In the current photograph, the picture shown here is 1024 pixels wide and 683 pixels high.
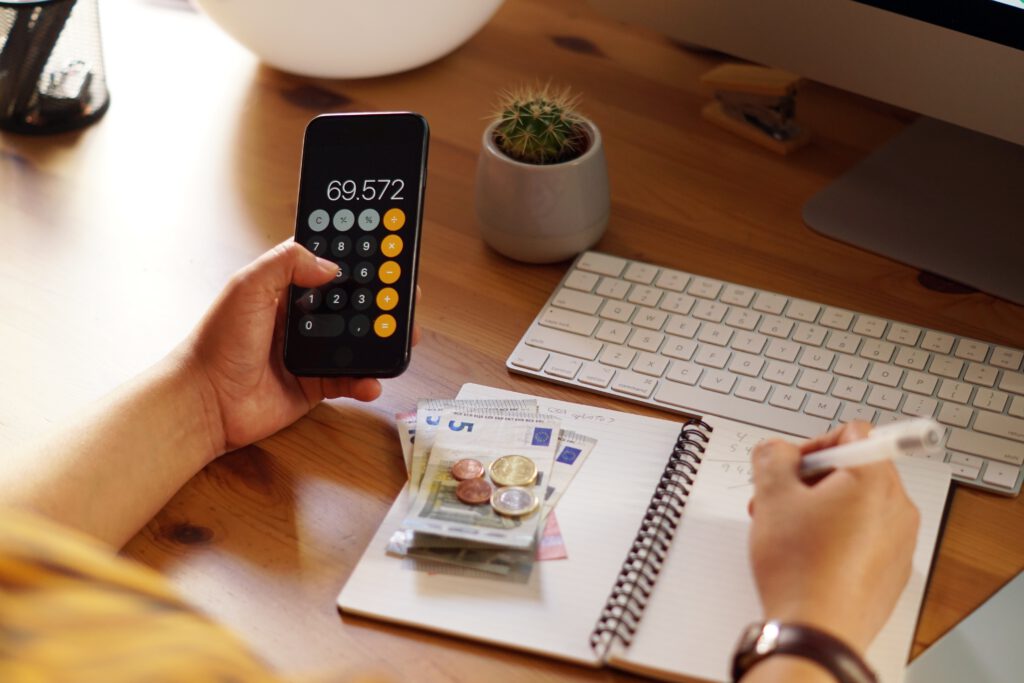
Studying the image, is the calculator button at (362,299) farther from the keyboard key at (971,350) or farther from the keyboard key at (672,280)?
the keyboard key at (971,350)

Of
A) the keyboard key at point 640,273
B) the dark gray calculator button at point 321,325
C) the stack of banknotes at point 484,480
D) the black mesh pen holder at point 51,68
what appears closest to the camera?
the stack of banknotes at point 484,480

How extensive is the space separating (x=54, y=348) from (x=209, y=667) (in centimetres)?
49

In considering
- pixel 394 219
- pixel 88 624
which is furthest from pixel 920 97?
pixel 88 624

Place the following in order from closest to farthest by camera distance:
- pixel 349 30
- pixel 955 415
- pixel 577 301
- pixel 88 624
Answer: pixel 88 624 → pixel 955 415 → pixel 577 301 → pixel 349 30

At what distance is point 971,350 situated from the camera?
29.5 inches

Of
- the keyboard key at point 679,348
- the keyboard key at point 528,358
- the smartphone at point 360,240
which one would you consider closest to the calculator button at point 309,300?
the smartphone at point 360,240

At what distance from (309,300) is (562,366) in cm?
18

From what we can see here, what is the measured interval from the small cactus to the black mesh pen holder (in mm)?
424

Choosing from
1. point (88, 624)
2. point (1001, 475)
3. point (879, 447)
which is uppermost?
point (88, 624)

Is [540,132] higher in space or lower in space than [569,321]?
higher

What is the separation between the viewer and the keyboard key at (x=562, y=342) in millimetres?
762

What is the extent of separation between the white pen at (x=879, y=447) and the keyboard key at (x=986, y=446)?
0.13 m

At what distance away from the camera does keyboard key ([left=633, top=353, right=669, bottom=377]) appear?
2.44 feet

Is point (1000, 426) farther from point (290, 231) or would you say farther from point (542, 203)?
point (290, 231)
